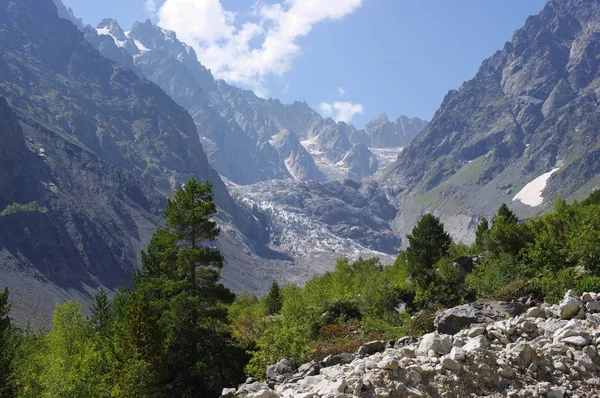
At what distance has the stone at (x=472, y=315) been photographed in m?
26.0

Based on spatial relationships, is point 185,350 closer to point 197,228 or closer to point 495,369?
point 197,228

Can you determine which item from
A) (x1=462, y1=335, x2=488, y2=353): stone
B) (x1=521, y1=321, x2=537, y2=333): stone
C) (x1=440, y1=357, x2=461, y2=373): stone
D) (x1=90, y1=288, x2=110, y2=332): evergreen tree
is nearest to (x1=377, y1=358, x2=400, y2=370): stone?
(x1=440, y1=357, x2=461, y2=373): stone

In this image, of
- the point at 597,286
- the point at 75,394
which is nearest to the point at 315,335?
the point at 75,394

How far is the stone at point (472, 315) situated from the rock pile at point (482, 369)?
543cm

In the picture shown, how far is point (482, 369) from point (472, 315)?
9946mm

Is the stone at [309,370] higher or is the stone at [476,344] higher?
the stone at [476,344]

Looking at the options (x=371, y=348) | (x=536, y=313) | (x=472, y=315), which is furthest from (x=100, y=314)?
(x=536, y=313)

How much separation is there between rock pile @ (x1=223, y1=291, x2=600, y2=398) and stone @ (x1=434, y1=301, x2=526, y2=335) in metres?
5.43

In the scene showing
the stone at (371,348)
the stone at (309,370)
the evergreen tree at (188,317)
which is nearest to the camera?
the stone at (309,370)

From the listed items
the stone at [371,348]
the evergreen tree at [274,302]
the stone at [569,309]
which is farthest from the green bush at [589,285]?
the evergreen tree at [274,302]

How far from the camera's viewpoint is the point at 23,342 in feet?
208

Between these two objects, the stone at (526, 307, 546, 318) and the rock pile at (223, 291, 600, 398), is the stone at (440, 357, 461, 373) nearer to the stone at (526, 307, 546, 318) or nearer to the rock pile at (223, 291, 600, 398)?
the rock pile at (223, 291, 600, 398)

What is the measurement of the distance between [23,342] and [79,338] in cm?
1462

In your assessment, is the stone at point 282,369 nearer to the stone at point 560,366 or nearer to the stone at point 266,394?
the stone at point 266,394
